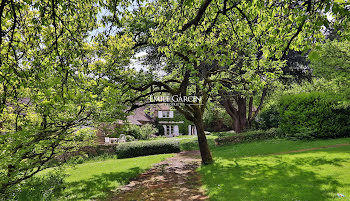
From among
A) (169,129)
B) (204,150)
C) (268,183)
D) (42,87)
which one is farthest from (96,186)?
(169,129)

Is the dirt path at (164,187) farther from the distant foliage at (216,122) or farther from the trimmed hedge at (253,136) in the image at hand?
the distant foliage at (216,122)

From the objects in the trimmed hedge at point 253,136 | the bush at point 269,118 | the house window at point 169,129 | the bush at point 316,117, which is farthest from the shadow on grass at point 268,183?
the house window at point 169,129

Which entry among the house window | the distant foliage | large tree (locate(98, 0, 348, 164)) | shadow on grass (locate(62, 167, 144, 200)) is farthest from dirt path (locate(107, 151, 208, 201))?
the distant foliage

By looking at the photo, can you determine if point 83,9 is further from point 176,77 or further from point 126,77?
point 176,77

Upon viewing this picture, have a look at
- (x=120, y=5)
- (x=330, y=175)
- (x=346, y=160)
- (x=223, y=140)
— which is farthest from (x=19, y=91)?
(x=223, y=140)

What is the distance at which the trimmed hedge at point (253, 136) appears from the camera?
65.0 feet

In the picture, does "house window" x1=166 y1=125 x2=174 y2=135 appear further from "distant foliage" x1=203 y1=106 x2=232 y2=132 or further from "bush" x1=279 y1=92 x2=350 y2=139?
"bush" x1=279 y1=92 x2=350 y2=139

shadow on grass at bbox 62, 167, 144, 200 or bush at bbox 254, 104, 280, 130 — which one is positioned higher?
bush at bbox 254, 104, 280, 130

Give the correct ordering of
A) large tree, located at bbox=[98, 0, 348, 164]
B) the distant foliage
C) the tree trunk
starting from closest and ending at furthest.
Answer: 1. large tree, located at bbox=[98, 0, 348, 164]
2. the tree trunk
3. the distant foliage

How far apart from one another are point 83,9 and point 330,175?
987 centimetres

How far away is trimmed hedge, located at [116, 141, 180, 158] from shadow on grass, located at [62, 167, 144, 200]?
303 inches

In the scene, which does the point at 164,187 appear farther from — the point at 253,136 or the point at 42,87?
the point at 253,136

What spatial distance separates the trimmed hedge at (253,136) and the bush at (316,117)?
2.14 meters

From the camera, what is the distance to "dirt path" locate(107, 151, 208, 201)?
7.39 meters
